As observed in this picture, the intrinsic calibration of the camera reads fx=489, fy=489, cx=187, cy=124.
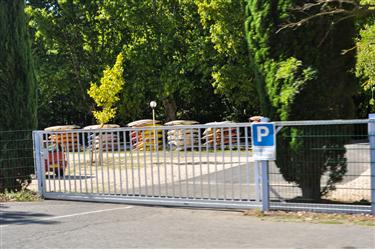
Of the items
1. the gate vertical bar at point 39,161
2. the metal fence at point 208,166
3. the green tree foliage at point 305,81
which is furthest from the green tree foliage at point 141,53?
the green tree foliage at point 305,81

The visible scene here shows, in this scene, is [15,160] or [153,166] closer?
[153,166]

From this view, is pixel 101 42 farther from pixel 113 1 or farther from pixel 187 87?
pixel 187 87

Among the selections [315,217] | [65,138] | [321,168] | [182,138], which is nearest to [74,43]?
[65,138]

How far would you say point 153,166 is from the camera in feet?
32.2

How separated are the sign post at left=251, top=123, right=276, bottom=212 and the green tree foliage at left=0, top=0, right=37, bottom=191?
6103mm

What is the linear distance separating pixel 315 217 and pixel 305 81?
2.31m

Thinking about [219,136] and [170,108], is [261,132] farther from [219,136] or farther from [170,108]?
[170,108]

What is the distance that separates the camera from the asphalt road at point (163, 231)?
21.8 ft

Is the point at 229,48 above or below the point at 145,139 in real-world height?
above

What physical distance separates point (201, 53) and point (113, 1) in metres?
7.76

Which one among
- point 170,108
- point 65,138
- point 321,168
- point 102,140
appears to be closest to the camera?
point 321,168

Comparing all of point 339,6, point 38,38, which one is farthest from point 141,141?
point 38,38

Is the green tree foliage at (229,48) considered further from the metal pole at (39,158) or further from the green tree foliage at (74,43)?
the metal pole at (39,158)

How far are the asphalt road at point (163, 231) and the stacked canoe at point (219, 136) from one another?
1269mm
